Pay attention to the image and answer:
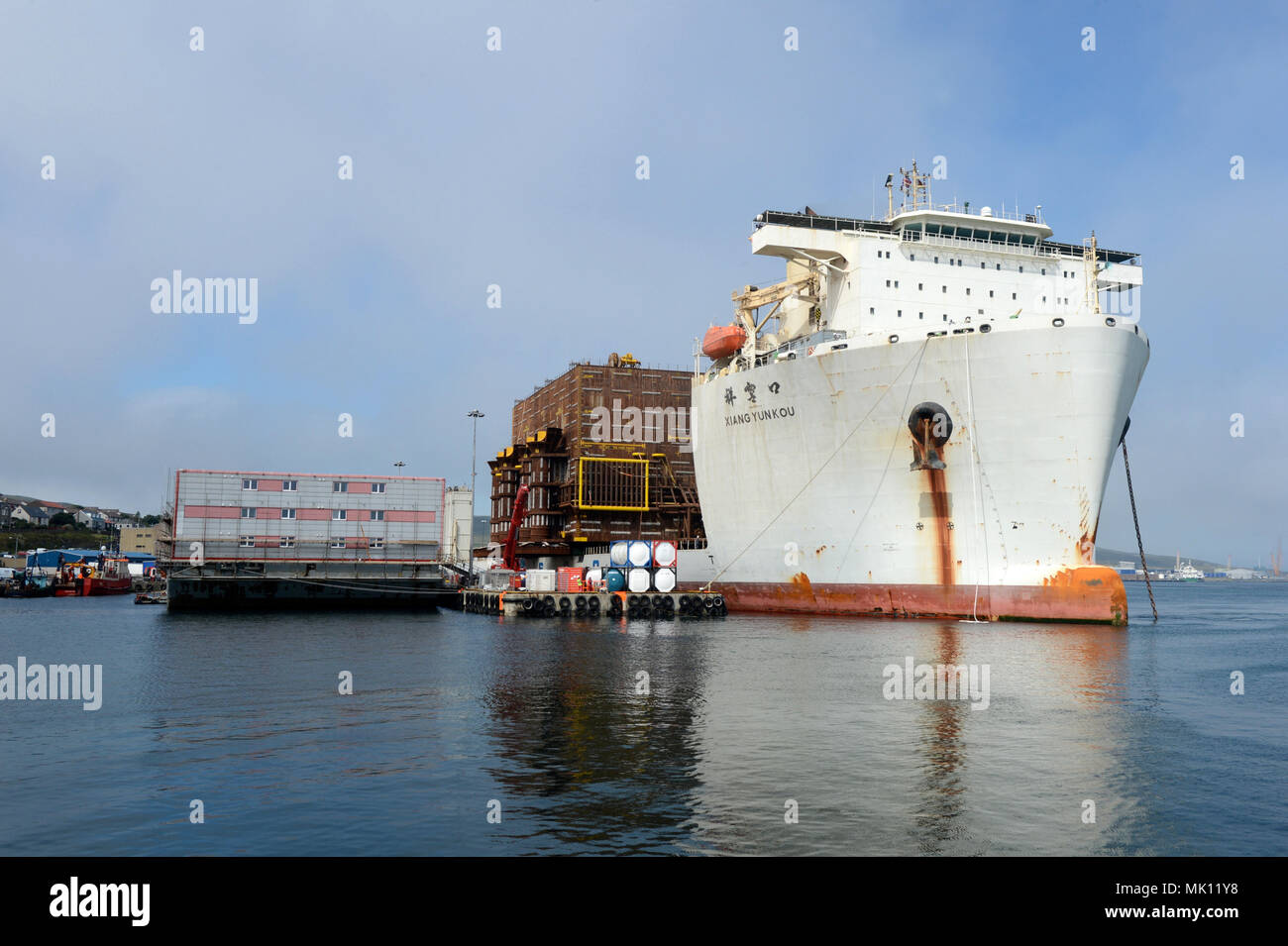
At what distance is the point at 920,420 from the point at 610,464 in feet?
139

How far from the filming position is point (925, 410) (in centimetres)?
4103

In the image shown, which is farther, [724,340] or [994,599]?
[724,340]

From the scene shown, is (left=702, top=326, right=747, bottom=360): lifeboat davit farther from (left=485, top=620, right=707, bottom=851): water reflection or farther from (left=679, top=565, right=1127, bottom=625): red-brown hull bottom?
(left=485, top=620, right=707, bottom=851): water reflection

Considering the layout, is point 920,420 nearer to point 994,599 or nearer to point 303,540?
point 994,599

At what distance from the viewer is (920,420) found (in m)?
41.2

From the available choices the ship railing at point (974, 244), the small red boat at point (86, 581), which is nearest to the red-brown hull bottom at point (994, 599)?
the ship railing at point (974, 244)

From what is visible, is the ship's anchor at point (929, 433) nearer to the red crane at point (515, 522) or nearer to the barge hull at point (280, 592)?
the red crane at point (515, 522)

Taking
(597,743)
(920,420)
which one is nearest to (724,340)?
(920,420)

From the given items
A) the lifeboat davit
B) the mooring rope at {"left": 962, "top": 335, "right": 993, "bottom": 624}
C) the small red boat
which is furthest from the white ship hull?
the small red boat

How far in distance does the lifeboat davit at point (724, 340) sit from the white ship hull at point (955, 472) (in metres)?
7.28

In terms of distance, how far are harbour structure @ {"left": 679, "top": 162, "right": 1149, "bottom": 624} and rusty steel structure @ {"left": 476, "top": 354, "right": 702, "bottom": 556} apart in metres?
23.0
